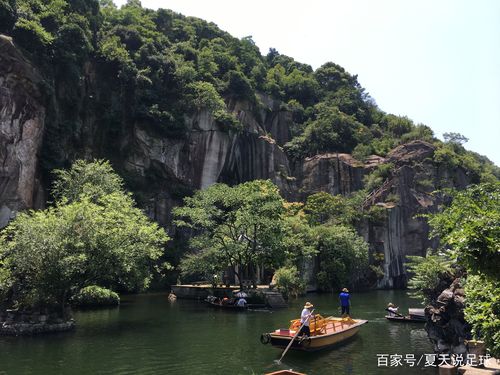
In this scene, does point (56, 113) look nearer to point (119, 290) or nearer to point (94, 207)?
point (119, 290)

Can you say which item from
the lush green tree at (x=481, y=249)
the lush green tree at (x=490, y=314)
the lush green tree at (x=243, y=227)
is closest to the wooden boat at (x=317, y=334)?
the lush green tree at (x=481, y=249)

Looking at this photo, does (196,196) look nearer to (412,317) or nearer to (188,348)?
(412,317)

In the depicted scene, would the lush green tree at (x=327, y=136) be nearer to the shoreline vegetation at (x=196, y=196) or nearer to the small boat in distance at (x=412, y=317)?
the shoreline vegetation at (x=196, y=196)

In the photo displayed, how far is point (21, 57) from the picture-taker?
102ft

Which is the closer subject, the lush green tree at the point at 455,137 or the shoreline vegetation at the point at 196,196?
the shoreline vegetation at the point at 196,196

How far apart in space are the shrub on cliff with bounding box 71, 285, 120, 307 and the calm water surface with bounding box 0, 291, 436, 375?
3.78 metres

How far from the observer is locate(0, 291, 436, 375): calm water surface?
1254 centimetres

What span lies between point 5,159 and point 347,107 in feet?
168

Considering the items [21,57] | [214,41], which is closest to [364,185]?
[214,41]

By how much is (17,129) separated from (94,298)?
13.1m

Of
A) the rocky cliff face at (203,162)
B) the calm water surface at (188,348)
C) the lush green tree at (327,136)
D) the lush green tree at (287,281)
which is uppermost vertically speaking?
the lush green tree at (327,136)

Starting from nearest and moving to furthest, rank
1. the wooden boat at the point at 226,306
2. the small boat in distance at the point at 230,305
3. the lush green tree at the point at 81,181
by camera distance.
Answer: the wooden boat at the point at 226,306 → the small boat in distance at the point at 230,305 → the lush green tree at the point at 81,181

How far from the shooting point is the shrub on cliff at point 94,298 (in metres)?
26.1

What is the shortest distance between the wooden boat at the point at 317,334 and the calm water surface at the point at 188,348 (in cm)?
30
